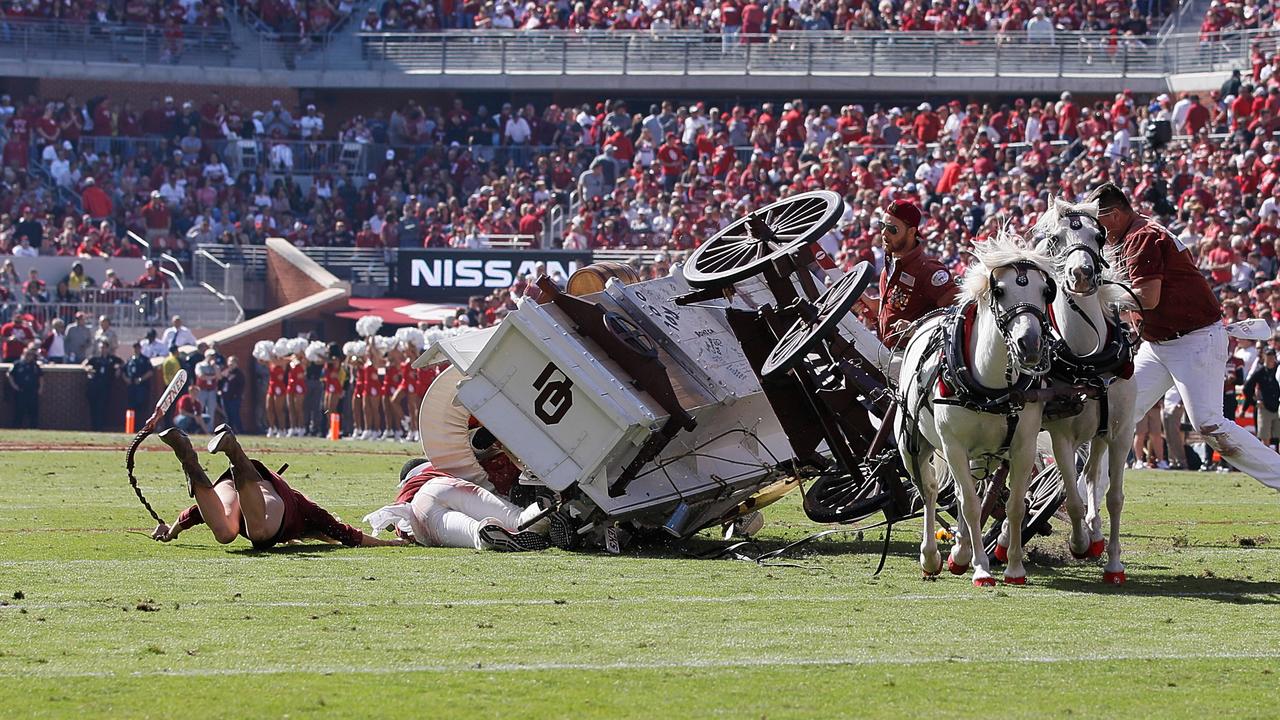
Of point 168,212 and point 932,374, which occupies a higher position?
point 932,374

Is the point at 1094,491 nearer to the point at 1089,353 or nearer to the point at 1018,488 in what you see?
the point at 1018,488

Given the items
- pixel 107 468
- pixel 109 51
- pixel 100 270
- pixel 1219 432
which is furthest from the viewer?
pixel 109 51

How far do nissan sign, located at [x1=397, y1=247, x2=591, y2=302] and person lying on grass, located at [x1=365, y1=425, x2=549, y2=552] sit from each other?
71.5 feet

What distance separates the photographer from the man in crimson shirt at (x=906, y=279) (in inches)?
428

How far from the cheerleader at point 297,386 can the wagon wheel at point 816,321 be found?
69.9 feet

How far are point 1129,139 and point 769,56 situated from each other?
11.1 m

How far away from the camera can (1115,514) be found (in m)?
9.88

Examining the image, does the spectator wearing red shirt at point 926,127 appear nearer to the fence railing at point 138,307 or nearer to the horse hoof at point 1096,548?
the fence railing at point 138,307

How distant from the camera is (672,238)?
109ft

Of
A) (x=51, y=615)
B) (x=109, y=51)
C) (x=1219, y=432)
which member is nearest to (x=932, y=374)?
(x=1219, y=432)

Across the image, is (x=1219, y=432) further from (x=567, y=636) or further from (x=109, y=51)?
(x=109, y=51)

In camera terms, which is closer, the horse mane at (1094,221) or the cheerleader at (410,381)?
the horse mane at (1094,221)

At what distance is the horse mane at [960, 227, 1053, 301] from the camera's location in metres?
8.84

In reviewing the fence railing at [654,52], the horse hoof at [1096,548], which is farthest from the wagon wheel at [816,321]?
the fence railing at [654,52]
